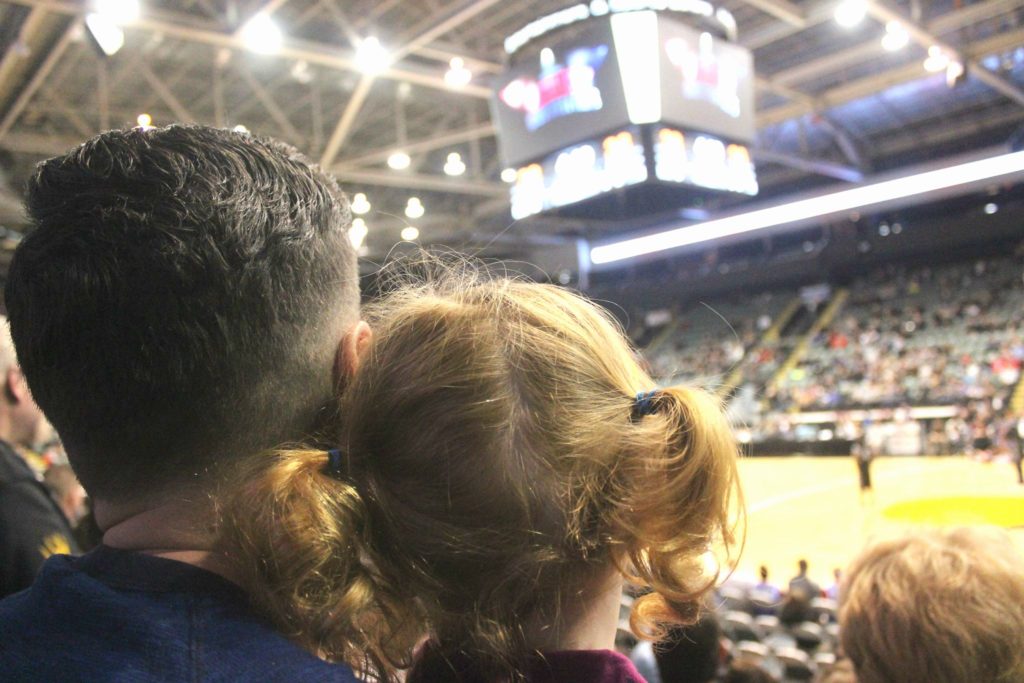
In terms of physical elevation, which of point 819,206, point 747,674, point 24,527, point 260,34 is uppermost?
point 260,34

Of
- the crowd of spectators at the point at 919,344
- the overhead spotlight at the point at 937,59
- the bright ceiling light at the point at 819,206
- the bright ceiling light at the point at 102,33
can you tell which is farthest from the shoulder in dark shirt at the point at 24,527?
Answer: the bright ceiling light at the point at 819,206

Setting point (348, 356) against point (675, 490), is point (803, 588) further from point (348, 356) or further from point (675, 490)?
point (348, 356)

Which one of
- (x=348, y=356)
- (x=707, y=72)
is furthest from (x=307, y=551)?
(x=707, y=72)

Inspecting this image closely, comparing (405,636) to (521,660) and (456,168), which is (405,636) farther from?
(456,168)

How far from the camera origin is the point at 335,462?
752 mm

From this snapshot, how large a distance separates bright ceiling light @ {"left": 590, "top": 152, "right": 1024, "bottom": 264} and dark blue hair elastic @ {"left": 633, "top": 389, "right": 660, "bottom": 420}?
1779cm

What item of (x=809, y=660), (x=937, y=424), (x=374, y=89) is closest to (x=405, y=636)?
(x=809, y=660)

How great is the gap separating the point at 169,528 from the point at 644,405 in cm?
48

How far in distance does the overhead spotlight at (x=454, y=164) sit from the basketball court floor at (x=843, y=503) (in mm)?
8076

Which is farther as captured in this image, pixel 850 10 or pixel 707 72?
pixel 850 10

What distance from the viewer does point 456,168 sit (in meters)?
15.5

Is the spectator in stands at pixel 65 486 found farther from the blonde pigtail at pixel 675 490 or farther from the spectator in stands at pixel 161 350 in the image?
the blonde pigtail at pixel 675 490

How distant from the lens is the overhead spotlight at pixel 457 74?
988cm

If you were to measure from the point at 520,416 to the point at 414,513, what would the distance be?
140mm
